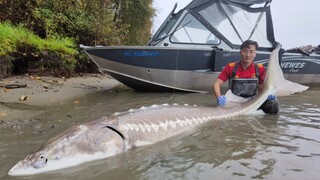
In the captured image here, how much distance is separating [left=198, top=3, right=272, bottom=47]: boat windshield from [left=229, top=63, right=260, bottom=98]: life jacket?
2.42 metres

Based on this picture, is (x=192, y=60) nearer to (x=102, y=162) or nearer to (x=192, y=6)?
(x=192, y=6)

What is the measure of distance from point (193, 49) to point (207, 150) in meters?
4.04

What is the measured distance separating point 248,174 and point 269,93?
2550mm

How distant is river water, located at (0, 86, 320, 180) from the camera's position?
257 centimetres

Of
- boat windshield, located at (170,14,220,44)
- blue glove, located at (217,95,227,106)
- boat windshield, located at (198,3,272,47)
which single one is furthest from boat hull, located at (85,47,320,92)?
blue glove, located at (217,95,227,106)

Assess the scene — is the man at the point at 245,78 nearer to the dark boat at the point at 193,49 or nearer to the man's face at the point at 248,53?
the man's face at the point at 248,53

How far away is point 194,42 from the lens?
7.31 m

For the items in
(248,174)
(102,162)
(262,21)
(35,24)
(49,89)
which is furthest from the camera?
(35,24)

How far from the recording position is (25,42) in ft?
26.4

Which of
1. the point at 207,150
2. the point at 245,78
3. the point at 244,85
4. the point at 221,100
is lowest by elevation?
the point at 207,150

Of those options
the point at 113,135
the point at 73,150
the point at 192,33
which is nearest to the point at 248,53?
the point at 192,33

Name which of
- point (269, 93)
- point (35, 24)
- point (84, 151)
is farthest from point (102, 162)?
point (35, 24)

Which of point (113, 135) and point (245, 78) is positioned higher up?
point (245, 78)

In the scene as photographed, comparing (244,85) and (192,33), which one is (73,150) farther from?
(192,33)
